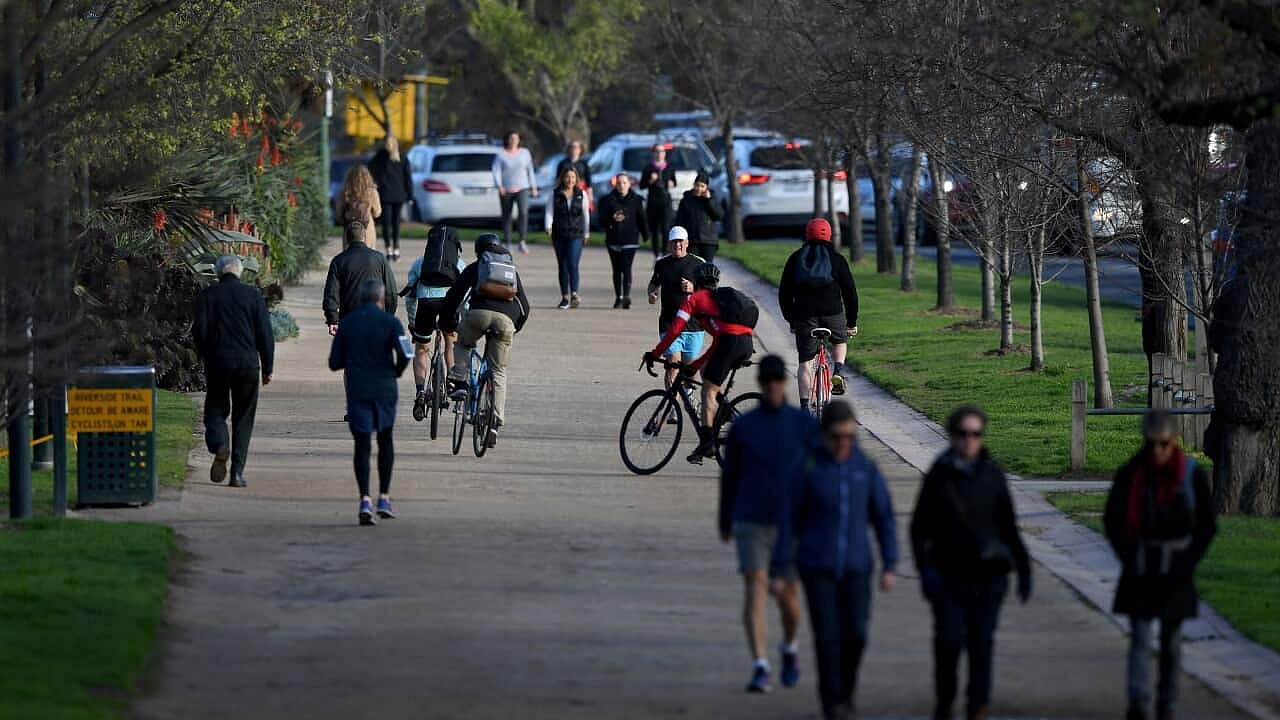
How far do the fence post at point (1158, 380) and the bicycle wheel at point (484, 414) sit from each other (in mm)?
5064

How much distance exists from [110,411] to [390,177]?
55.6 feet

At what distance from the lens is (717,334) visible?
14.5 metres

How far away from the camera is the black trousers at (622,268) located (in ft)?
82.7

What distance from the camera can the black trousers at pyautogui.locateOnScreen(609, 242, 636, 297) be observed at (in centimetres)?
2520

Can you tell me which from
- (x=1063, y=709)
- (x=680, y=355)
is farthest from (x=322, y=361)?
(x=1063, y=709)

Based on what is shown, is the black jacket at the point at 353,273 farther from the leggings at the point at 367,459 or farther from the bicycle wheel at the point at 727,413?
the leggings at the point at 367,459

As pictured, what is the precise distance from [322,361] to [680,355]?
6.07 meters

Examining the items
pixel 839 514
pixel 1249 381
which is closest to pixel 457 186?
pixel 1249 381

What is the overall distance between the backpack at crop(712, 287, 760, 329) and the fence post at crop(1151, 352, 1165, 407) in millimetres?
3371

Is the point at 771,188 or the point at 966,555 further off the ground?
the point at 771,188

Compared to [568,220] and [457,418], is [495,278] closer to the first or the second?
[457,418]

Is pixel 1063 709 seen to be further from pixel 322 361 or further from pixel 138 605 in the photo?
pixel 322 361

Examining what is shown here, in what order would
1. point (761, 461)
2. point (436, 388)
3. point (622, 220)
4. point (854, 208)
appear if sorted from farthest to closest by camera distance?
point (854, 208) < point (622, 220) < point (436, 388) < point (761, 461)

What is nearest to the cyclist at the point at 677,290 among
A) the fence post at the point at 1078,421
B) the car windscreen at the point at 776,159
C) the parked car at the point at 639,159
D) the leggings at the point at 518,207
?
the fence post at the point at 1078,421
